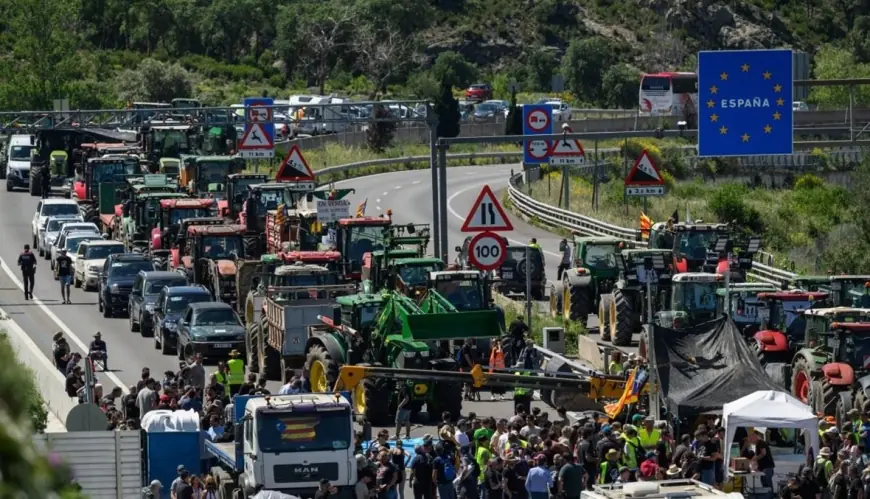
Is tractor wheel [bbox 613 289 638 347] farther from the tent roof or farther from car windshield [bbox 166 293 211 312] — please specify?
the tent roof

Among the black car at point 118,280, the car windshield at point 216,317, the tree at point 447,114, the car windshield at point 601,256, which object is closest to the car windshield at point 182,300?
the car windshield at point 216,317

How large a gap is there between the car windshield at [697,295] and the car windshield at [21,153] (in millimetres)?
38366

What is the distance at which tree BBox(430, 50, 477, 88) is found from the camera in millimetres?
110387

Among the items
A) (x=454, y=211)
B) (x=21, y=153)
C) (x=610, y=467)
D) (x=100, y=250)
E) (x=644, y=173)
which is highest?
(x=21, y=153)

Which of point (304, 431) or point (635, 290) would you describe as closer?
point (304, 431)

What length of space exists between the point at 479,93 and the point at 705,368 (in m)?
82.9

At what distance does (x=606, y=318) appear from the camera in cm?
3184

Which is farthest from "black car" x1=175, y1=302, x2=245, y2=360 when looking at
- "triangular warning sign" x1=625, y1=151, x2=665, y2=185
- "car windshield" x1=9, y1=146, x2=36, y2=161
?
"car windshield" x1=9, y1=146, x2=36, y2=161

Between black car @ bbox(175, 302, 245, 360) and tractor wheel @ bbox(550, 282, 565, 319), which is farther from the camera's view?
tractor wheel @ bbox(550, 282, 565, 319)

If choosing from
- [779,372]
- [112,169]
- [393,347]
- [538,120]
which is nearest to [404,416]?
[393,347]

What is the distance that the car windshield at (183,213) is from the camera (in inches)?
1590

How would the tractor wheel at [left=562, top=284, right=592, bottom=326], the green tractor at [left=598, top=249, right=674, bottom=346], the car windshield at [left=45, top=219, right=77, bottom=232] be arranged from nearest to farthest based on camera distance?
the green tractor at [left=598, top=249, right=674, bottom=346]
the tractor wheel at [left=562, top=284, right=592, bottom=326]
the car windshield at [left=45, top=219, right=77, bottom=232]

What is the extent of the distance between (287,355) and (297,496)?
31.7ft

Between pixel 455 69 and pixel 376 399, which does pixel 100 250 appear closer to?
pixel 376 399
